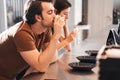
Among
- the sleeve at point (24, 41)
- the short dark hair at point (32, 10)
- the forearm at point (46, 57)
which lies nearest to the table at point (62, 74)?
the forearm at point (46, 57)

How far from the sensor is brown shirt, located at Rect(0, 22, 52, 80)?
5.27 ft

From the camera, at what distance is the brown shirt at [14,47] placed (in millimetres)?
1608

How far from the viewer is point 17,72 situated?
1778 millimetres

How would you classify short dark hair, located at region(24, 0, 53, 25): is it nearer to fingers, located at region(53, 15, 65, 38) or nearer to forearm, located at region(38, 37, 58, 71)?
fingers, located at region(53, 15, 65, 38)

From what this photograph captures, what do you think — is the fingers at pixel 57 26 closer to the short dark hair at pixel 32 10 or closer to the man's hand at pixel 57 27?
the man's hand at pixel 57 27

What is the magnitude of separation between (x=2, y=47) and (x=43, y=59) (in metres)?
0.36

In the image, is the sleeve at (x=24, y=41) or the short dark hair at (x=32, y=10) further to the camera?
the short dark hair at (x=32, y=10)

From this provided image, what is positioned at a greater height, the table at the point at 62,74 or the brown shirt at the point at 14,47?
the brown shirt at the point at 14,47

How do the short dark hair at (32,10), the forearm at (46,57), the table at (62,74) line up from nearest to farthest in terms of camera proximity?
the table at (62,74)
the forearm at (46,57)
the short dark hair at (32,10)

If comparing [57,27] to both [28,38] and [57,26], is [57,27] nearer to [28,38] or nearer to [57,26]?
[57,26]

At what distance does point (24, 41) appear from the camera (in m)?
1.60

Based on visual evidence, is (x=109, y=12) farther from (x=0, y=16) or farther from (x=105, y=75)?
Answer: (x=105, y=75)

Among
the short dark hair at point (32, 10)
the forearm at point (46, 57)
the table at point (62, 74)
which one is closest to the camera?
the table at point (62, 74)

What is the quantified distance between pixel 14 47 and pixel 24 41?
0.15 metres
